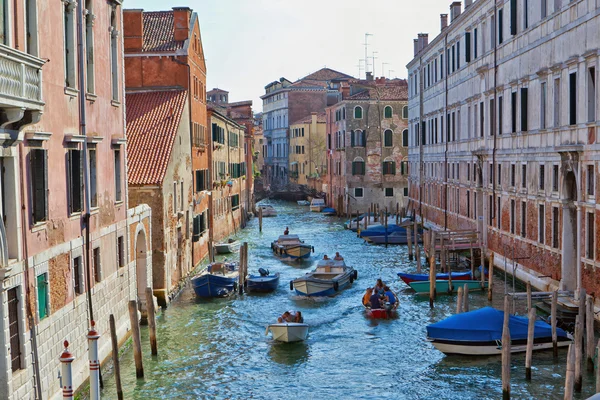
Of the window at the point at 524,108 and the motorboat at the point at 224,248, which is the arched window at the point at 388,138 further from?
the window at the point at 524,108

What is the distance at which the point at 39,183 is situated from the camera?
→ 1084 cm

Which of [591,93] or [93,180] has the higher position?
[591,93]

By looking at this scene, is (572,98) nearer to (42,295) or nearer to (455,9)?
(42,295)

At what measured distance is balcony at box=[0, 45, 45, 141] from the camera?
850 centimetres

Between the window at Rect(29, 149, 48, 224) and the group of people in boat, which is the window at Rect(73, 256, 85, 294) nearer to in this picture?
the window at Rect(29, 149, 48, 224)

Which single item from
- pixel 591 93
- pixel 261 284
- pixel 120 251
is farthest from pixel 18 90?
pixel 261 284

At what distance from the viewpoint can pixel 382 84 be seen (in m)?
52.8

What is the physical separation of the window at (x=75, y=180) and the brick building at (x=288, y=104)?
2331 inches

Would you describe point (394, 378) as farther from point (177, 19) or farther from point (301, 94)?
point (301, 94)

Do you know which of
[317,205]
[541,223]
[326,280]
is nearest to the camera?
[541,223]

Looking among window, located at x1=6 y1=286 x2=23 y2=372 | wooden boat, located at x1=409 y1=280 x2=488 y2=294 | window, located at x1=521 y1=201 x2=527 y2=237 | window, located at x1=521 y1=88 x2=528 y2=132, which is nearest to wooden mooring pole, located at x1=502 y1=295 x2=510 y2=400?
window, located at x1=6 y1=286 x2=23 y2=372

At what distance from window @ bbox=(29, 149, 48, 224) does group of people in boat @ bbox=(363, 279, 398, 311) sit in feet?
34.5

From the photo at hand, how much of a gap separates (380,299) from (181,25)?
11.9 meters

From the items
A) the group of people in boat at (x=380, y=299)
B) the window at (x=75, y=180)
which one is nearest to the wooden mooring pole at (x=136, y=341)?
the window at (x=75, y=180)
